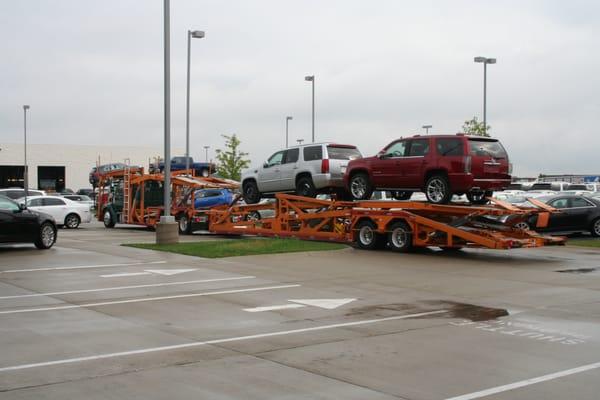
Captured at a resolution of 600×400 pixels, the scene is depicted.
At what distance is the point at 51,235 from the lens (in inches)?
810

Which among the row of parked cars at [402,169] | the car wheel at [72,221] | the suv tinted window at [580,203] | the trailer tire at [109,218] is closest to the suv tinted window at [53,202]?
the car wheel at [72,221]

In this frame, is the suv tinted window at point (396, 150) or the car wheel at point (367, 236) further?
the car wheel at point (367, 236)

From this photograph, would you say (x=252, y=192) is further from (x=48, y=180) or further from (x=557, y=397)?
(x=48, y=180)

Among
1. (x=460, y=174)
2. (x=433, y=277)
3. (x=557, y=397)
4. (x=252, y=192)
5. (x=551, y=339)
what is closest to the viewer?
(x=557, y=397)

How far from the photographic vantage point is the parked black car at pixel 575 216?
25609mm

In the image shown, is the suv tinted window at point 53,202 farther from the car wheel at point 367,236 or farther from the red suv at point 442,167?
the red suv at point 442,167

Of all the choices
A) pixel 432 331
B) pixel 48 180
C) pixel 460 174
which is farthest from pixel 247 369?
pixel 48 180

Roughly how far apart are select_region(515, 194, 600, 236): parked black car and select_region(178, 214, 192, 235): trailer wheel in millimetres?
12369

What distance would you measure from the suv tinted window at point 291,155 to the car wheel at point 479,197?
5.38 metres

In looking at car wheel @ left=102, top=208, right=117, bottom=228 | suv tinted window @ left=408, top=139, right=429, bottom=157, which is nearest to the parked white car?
car wheel @ left=102, top=208, right=117, bottom=228

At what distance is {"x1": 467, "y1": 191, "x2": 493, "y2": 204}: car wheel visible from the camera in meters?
18.9

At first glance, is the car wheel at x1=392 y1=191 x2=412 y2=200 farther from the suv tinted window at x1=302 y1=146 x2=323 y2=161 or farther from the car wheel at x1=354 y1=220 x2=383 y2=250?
the suv tinted window at x1=302 y1=146 x2=323 y2=161

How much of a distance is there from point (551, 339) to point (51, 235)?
1503cm

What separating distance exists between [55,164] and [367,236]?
238 feet
